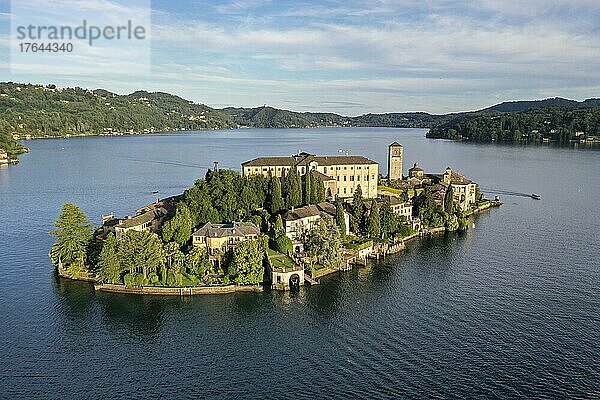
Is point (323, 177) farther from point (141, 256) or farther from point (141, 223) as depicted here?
point (141, 256)

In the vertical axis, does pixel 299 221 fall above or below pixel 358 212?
below

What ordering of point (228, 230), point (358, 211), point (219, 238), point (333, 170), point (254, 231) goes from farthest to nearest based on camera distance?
point (333, 170)
point (358, 211)
point (254, 231)
point (228, 230)
point (219, 238)

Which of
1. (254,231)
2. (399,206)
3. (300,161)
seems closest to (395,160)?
(300,161)

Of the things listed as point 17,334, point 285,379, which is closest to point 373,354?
point 285,379

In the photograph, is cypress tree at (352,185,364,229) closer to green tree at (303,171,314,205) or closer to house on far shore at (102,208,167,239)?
green tree at (303,171,314,205)

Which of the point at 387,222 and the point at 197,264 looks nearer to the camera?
the point at 197,264

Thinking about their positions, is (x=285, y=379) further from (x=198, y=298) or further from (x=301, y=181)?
(x=301, y=181)
